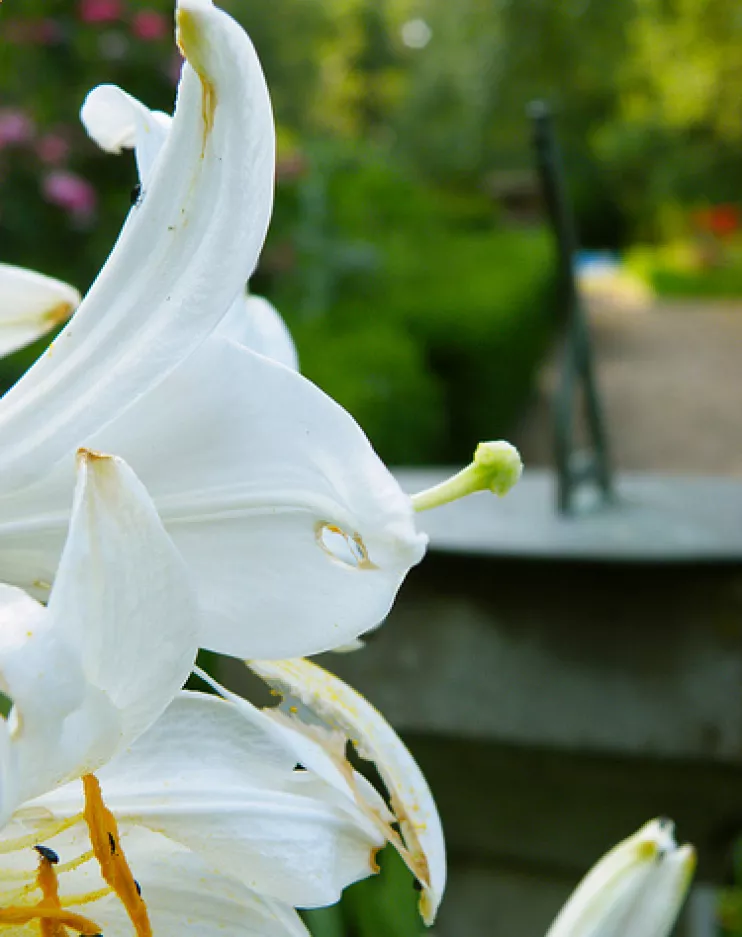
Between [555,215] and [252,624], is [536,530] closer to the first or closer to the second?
[555,215]

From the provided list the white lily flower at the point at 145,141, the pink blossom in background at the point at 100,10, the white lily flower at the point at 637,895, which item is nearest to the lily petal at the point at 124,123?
the white lily flower at the point at 145,141

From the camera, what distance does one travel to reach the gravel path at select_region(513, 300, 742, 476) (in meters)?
4.77

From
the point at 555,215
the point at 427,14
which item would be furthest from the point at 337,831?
the point at 427,14

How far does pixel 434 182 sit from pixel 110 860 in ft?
59.6

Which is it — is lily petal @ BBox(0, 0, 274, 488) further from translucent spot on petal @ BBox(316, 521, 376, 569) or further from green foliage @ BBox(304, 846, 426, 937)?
green foliage @ BBox(304, 846, 426, 937)

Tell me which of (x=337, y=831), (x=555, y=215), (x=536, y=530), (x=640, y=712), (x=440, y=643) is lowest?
(x=640, y=712)

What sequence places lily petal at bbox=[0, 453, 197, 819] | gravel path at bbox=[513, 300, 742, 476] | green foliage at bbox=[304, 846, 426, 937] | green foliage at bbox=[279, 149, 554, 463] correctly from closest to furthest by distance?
lily petal at bbox=[0, 453, 197, 819] < green foliage at bbox=[304, 846, 426, 937] < green foliage at bbox=[279, 149, 554, 463] < gravel path at bbox=[513, 300, 742, 476]

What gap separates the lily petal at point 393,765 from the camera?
0.29m

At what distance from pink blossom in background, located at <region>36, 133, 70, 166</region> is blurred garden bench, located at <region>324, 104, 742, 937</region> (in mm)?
2186

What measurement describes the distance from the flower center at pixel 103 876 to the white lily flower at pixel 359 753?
45 mm

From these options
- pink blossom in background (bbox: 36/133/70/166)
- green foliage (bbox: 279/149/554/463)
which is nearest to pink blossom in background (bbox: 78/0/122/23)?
pink blossom in background (bbox: 36/133/70/166)

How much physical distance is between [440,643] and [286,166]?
2.72m

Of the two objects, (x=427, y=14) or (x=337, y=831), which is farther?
(x=427, y=14)

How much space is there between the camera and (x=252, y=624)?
260 mm
